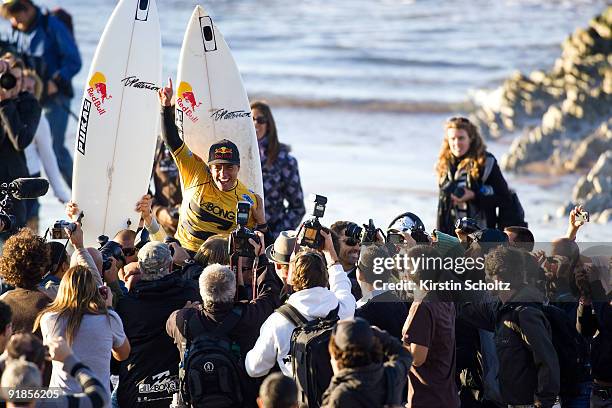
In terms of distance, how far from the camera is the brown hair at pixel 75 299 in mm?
5395

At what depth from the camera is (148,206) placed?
320 inches

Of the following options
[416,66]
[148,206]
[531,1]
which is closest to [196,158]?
[148,206]

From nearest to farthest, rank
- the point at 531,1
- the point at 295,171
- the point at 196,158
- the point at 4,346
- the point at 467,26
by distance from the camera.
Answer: the point at 4,346 < the point at 196,158 < the point at 295,171 < the point at 467,26 < the point at 531,1

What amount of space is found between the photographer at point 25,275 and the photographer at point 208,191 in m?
1.86

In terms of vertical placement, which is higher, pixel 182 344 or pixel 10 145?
pixel 10 145

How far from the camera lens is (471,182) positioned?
8594 millimetres

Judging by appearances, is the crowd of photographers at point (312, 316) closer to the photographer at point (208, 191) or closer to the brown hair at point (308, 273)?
the brown hair at point (308, 273)

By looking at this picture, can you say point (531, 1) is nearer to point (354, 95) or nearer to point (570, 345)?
point (354, 95)

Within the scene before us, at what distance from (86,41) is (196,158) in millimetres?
16320

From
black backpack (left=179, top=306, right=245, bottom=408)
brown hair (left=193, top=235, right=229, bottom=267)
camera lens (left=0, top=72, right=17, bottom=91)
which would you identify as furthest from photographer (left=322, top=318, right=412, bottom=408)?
camera lens (left=0, top=72, right=17, bottom=91)

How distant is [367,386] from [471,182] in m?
4.01

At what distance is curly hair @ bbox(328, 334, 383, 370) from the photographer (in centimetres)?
475

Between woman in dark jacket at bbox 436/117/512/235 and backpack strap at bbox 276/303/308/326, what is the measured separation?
3.18 meters

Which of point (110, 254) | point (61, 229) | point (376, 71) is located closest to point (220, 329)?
point (110, 254)
